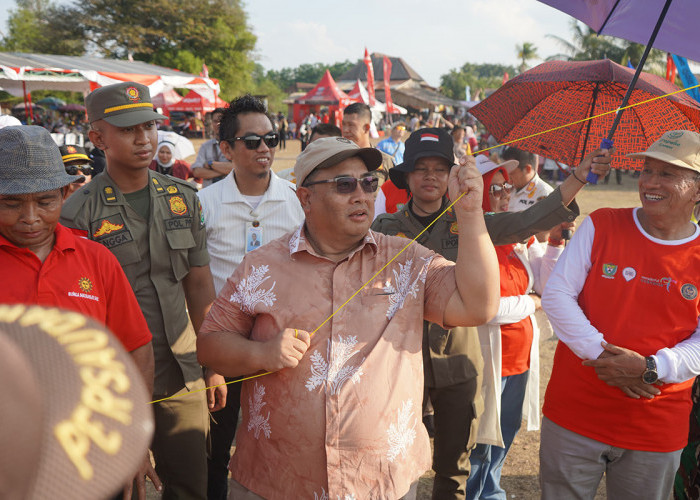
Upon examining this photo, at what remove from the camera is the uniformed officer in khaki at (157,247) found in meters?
2.88

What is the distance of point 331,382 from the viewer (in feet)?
6.84

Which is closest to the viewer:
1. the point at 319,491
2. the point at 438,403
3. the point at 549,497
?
the point at 319,491

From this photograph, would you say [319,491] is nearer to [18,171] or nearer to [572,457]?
[572,457]

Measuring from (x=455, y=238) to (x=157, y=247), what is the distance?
1.57 meters

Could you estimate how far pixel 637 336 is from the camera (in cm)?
261

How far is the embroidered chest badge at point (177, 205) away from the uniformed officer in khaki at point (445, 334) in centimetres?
107

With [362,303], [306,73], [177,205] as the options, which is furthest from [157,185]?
[306,73]

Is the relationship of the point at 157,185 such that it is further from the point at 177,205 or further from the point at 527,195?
the point at 527,195

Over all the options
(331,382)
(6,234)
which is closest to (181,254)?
(6,234)

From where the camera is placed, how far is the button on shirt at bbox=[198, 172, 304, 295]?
3543 millimetres

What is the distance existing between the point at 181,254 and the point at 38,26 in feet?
172

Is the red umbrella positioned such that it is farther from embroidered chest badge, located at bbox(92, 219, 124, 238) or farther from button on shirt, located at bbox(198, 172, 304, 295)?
embroidered chest badge, located at bbox(92, 219, 124, 238)

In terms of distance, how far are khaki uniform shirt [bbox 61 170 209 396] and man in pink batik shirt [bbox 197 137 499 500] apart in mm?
733

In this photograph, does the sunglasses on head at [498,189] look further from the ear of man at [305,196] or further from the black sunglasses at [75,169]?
the black sunglasses at [75,169]
